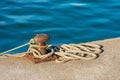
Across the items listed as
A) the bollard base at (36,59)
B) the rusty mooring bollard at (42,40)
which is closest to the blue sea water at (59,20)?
the bollard base at (36,59)

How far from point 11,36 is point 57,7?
1.87 metres

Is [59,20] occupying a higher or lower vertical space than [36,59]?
lower

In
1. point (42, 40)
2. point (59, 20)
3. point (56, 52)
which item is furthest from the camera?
point (59, 20)

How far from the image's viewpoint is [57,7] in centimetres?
823

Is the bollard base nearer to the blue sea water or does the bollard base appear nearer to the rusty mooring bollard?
the rusty mooring bollard

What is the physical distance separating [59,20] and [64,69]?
346cm

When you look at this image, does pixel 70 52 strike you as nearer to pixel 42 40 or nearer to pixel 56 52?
pixel 56 52

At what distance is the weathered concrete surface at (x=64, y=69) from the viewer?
3873 mm

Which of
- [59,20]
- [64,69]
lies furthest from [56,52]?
[59,20]

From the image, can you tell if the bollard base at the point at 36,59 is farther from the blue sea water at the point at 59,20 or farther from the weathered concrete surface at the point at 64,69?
the blue sea water at the point at 59,20

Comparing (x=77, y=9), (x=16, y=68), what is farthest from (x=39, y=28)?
(x=16, y=68)

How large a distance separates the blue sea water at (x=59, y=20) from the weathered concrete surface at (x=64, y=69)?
2.12 metres

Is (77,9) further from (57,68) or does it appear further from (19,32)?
(57,68)

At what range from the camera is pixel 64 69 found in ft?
13.2
